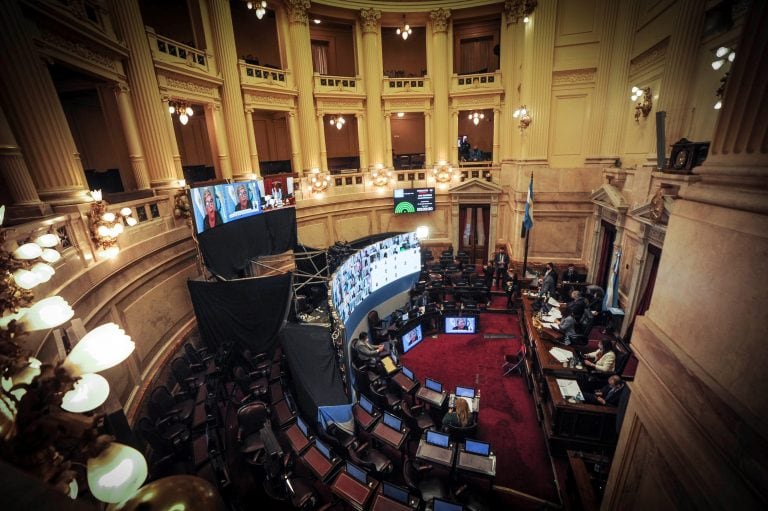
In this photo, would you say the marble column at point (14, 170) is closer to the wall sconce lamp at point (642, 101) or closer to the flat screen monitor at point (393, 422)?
the flat screen monitor at point (393, 422)

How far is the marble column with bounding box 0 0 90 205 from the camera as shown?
4984 millimetres

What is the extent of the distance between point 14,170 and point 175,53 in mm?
6685

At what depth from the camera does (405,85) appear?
15.4 metres

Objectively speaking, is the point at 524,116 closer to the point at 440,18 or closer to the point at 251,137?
the point at 440,18

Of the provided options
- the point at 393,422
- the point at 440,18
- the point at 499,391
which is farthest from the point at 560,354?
the point at 440,18

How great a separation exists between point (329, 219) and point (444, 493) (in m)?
11.7

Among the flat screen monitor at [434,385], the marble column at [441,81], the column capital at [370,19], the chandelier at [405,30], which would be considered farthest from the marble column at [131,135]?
the marble column at [441,81]

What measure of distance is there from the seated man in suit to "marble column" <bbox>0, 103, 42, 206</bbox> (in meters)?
10.4

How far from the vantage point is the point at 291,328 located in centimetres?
702

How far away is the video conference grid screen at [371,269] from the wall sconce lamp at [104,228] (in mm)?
4023

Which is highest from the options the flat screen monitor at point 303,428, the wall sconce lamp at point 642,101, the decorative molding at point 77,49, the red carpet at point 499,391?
the decorative molding at point 77,49

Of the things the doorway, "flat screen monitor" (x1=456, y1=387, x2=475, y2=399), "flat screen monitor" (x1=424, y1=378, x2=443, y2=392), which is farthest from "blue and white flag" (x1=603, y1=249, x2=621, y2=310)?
the doorway

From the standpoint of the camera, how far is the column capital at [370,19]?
14103 millimetres

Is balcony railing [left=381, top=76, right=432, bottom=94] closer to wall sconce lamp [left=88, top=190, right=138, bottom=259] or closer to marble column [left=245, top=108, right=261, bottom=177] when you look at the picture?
marble column [left=245, top=108, right=261, bottom=177]
